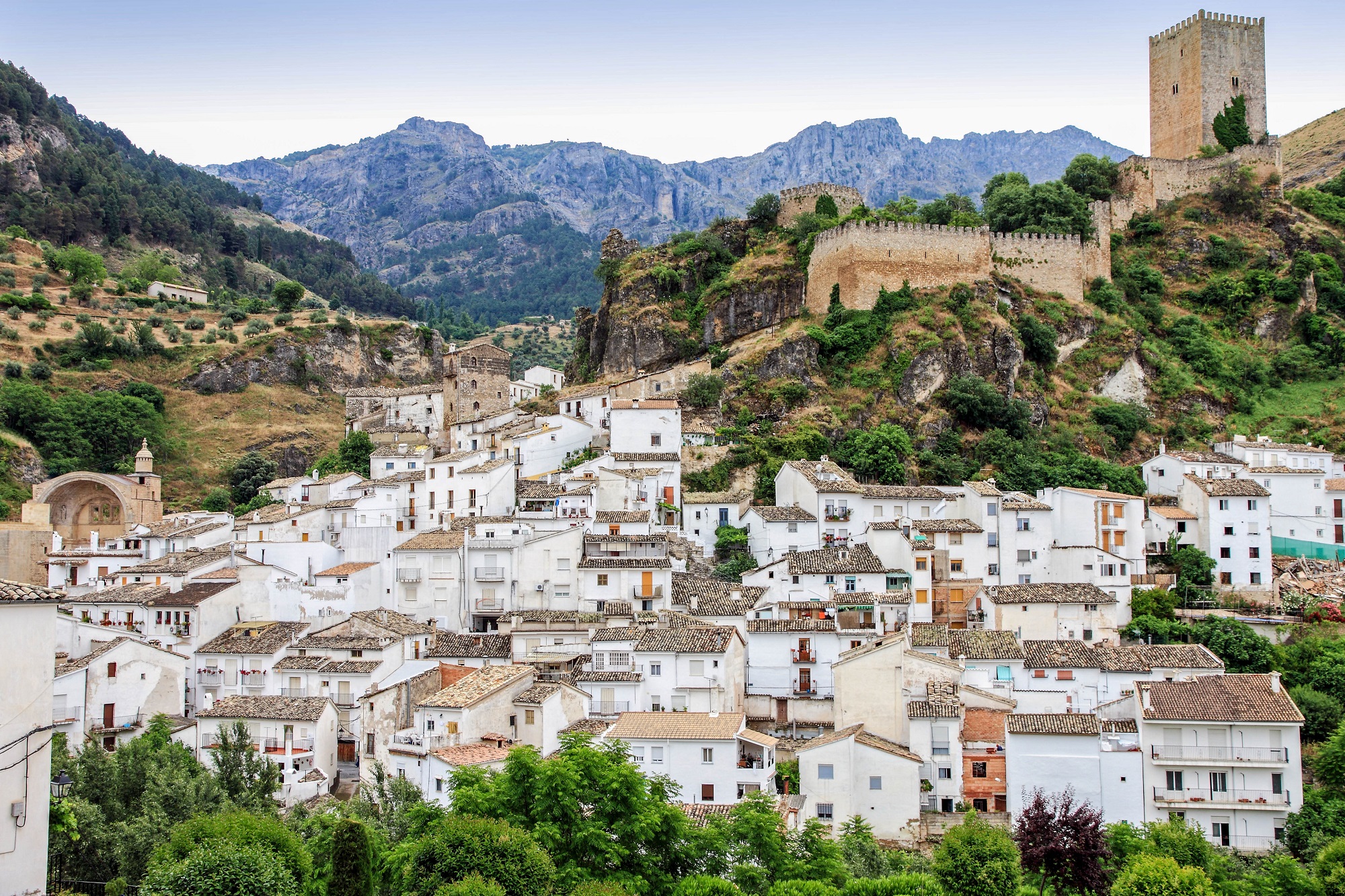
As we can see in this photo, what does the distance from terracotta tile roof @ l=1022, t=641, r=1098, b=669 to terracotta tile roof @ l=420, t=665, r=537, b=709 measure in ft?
50.8

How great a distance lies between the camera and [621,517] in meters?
44.8

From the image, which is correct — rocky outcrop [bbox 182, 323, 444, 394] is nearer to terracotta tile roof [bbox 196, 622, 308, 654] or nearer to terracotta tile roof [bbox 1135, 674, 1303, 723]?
terracotta tile roof [bbox 196, 622, 308, 654]

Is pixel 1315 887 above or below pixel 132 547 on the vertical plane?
below

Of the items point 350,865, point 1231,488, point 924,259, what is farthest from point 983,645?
point 924,259

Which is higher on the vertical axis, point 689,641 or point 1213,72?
point 1213,72

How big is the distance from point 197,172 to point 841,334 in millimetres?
143701

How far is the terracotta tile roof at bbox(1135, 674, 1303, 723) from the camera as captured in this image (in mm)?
30609

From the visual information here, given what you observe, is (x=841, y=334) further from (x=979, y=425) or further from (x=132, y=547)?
(x=132, y=547)

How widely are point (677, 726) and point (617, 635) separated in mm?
5364

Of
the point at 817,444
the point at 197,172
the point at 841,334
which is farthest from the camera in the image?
the point at 197,172

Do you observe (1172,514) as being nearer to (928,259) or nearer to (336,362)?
A: (928,259)

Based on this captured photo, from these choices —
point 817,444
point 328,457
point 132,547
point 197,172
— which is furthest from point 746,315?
point 197,172

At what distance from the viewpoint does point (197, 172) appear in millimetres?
173000

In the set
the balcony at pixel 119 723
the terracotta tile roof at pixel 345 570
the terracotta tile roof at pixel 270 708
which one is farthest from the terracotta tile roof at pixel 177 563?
the terracotta tile roof at pixel 270 708
